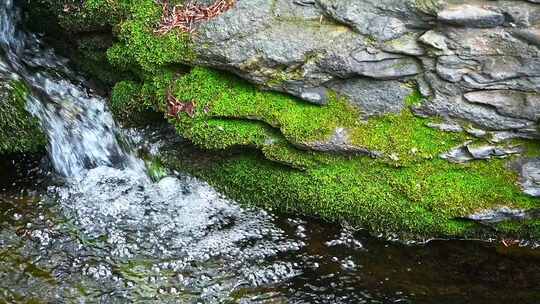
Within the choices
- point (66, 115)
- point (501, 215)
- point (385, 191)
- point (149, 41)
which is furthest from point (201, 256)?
point (501, 215)

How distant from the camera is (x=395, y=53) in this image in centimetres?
532

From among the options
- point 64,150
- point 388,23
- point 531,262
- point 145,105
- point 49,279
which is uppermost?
point 388,23

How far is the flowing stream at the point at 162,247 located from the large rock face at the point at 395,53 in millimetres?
1378

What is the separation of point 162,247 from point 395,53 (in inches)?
114

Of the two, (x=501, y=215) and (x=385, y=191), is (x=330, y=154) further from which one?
(x=501, y=215)

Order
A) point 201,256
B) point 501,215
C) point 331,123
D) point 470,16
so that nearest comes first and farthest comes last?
point 470,16 → point 201,256 → point 331,123 → point 501,215

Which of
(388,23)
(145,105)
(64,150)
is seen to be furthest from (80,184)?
(388,23)

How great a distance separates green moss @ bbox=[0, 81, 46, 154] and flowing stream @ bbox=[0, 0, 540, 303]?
0.43 feet

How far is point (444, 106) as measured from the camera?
5.49 metres

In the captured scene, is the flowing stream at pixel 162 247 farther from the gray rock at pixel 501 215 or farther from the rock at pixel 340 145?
the rock at pixel 340 145

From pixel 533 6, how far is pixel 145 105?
12.7 ft

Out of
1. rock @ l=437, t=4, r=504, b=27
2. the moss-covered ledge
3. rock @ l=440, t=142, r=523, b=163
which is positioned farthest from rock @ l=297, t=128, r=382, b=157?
rock @ l=437, t=4, r=504, b=27

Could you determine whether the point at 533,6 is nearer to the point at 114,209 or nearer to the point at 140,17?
the point at 140,17

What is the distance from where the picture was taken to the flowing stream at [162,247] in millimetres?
5242
